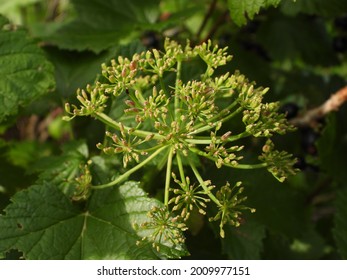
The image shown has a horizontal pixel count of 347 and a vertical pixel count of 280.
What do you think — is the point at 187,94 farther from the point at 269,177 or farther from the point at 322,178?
the point at 322,178

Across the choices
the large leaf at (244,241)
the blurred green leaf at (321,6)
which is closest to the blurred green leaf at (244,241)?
the large leaf at (244,241)

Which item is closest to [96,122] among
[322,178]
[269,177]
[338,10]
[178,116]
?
[269,177]

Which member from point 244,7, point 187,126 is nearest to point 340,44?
point 244,7

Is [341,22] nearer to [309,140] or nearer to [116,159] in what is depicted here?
[309,140]

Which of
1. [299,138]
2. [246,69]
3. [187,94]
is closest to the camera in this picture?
[187,94]

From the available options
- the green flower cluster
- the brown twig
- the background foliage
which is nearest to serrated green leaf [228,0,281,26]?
the background foliage

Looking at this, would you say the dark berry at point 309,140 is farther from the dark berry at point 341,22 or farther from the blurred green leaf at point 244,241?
the dark berry at point 341,22
